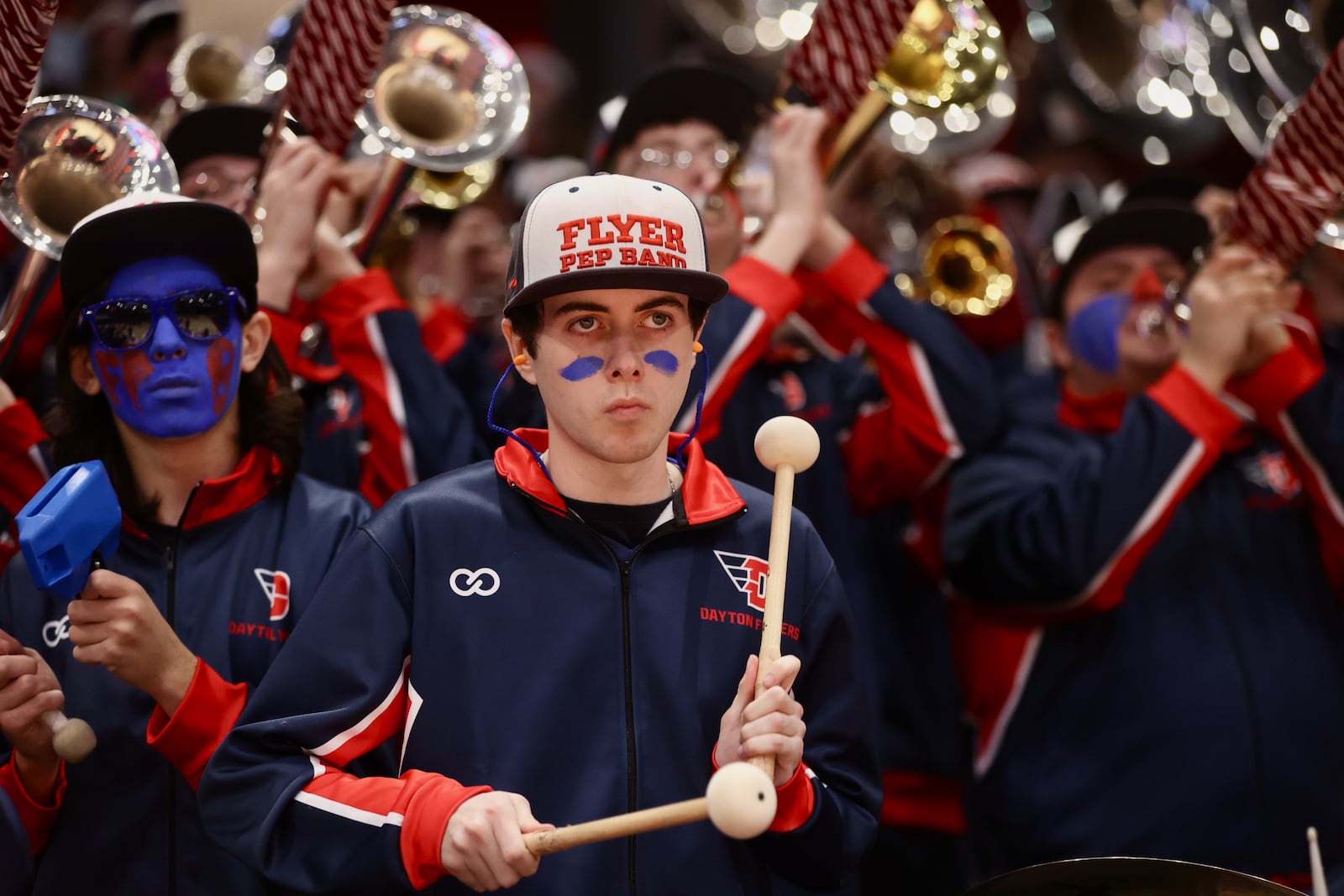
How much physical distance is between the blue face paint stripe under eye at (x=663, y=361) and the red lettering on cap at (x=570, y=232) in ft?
0.78

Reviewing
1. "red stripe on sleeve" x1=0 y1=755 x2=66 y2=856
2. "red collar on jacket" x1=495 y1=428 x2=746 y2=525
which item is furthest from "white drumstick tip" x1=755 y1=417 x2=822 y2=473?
"red stripe on sleeve" x1=0 y1=755 x2=66 y2=856

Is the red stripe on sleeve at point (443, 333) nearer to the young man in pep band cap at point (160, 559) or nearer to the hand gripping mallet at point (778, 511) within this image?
the young man in pep band cap at point (160, 559)

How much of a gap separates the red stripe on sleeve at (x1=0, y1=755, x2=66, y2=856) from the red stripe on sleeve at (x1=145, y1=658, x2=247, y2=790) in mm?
279

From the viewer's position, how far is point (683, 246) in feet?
8.76

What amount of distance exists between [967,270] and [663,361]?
2.99m

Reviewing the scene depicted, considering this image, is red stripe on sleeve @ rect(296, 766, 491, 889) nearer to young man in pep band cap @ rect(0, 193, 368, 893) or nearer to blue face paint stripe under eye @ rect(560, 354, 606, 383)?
young man in pep band cap @ rect(0, 193, 368, 893)

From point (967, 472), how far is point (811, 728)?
175 centimetres

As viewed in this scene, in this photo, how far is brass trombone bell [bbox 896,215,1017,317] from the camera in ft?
17.5

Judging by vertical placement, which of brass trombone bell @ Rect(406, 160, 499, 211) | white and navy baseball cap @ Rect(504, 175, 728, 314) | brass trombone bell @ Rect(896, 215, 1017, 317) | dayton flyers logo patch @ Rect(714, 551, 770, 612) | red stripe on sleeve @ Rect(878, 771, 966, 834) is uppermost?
white and navy baseball cap @ Rect(504, 175, 728, 314)

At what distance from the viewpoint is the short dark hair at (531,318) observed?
2707mm

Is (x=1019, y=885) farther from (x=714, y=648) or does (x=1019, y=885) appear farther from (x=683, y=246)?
(x=683, y=246)

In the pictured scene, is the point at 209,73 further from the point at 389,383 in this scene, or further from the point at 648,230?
the point at 648,230

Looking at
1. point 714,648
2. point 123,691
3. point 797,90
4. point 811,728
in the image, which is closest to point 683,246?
point 714,648

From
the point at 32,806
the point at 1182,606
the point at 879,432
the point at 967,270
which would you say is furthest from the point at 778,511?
the point at 967,270
